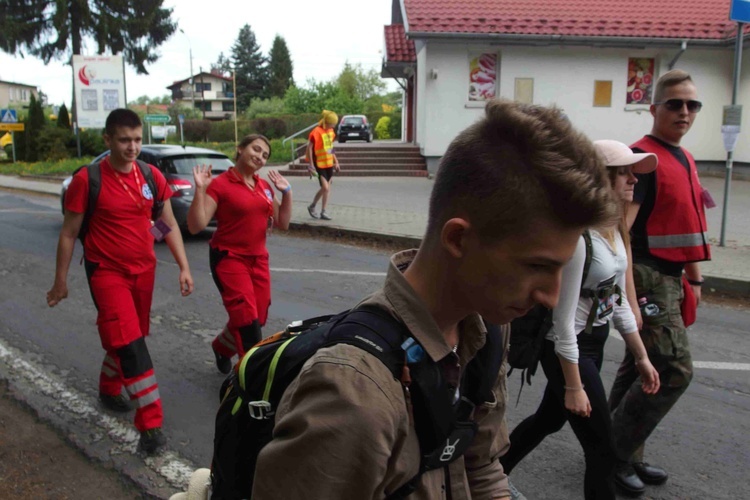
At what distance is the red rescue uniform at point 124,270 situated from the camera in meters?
4.12

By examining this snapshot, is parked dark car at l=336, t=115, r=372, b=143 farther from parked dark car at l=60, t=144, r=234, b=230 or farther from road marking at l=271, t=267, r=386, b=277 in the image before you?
road marking at l=271, t=267, r=386, b=277

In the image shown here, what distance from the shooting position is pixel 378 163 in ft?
73.5

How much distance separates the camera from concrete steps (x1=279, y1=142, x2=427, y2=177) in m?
21.6

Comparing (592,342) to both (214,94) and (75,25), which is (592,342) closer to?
(75,25)

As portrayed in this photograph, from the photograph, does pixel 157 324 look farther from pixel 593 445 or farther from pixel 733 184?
pixel 733 184

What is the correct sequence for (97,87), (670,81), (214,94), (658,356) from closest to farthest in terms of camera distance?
(658,356)
(670,81)
(97,87)
(214,94)

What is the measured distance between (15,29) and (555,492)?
125ft

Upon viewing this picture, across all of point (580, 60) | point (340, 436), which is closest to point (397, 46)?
point (580, 60)

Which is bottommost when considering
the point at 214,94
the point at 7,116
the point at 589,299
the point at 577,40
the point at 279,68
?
the point at 589,299

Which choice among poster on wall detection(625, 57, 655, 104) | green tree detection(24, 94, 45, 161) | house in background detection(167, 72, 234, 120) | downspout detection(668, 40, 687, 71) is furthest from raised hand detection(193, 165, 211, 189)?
house in background detection(167, 72, 234, 120)

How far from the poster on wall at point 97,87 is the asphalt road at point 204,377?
1706 cm

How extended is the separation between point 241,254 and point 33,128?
1282 inches

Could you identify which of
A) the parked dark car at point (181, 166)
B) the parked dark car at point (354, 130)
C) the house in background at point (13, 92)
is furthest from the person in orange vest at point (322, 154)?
the house in background at point (13, 92)

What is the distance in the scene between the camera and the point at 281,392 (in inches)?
55.3
